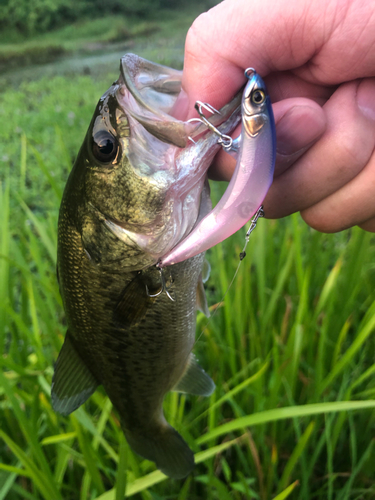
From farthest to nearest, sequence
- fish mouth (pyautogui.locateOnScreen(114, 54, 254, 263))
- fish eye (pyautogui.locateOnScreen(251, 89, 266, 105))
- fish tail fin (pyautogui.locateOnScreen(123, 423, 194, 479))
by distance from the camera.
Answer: fish tail fin (pyautogui.locateOnScreen(123, 423, 194, 479)) < fish mouth (pyautogui.locateOnScreen(114, 54, 254, 263)) < fish eye (pyautogui.locateOnScreen(251, 89, 266, 105))

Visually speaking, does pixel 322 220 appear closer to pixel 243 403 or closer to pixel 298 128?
pixel 298 128

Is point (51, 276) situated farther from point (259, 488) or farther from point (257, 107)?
point (257, 107)

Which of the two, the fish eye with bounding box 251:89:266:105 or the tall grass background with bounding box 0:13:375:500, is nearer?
the fish eye with bounding box 251:89:266:105

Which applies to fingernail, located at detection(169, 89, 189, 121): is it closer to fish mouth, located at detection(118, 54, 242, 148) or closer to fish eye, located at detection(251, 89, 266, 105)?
fish mouth, located at detection(118, 54, 242, 148)

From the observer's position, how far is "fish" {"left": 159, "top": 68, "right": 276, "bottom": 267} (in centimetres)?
51

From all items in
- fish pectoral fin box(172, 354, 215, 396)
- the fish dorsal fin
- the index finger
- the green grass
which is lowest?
fish pectoral fin box(172, 354, 215, 396)

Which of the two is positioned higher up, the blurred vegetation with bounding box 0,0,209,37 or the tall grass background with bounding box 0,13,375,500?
the blurred vegetation with bounding box 0,0,209,37

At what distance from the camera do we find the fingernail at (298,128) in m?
0.64

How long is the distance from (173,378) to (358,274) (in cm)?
75

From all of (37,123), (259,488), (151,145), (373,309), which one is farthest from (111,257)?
(37,123)

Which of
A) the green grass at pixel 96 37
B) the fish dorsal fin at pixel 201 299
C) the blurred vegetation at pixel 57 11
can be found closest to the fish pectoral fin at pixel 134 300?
the fish dorsal fin at pixel 201 299

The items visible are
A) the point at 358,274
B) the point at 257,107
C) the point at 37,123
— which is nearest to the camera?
the point at 257,107

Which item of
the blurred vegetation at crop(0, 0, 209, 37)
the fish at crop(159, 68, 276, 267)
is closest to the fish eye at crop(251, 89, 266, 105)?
the fish at crop(159, 68, 276, 267)

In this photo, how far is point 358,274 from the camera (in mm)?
1267
